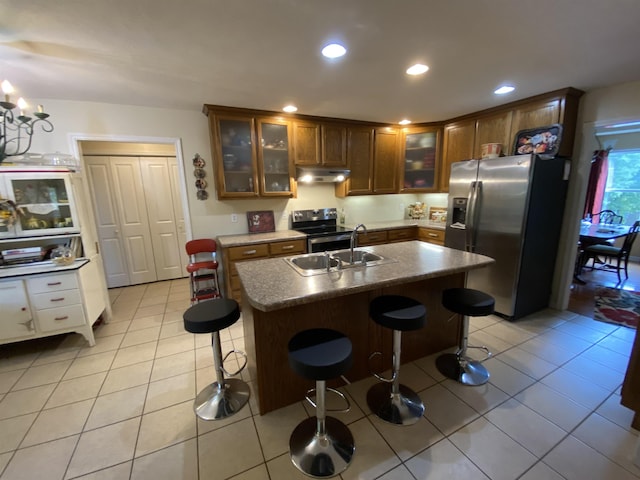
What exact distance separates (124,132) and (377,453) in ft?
12.9

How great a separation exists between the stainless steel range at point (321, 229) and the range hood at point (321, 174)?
21.1 inches

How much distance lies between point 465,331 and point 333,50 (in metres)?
2.34

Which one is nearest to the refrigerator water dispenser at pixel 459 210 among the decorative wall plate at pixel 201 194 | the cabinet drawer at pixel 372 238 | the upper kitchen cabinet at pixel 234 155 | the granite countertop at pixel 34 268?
the cabinet drawer at pixel 372 238

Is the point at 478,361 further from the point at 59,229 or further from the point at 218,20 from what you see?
the point at 59,229

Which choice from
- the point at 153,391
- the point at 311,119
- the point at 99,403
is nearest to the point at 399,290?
the point at 153,391

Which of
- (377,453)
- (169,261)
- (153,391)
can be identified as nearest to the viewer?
(377,453)

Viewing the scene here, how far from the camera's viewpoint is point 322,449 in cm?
152

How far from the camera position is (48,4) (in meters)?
1.38

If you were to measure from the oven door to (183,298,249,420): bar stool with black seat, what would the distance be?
1.79m

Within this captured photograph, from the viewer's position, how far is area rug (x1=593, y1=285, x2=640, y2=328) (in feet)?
9.87

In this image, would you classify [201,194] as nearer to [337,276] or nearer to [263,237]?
[263,237]

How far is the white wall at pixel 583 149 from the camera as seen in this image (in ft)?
8.59

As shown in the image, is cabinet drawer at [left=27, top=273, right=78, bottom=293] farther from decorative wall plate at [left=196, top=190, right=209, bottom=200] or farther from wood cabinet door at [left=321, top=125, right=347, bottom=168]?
wood cabinet door at [left=321, top=125, right=347, bottom=168]

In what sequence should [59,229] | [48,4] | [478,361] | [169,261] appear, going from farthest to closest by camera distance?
[169,261] < [59,229] < [478,361] < [48,4]
